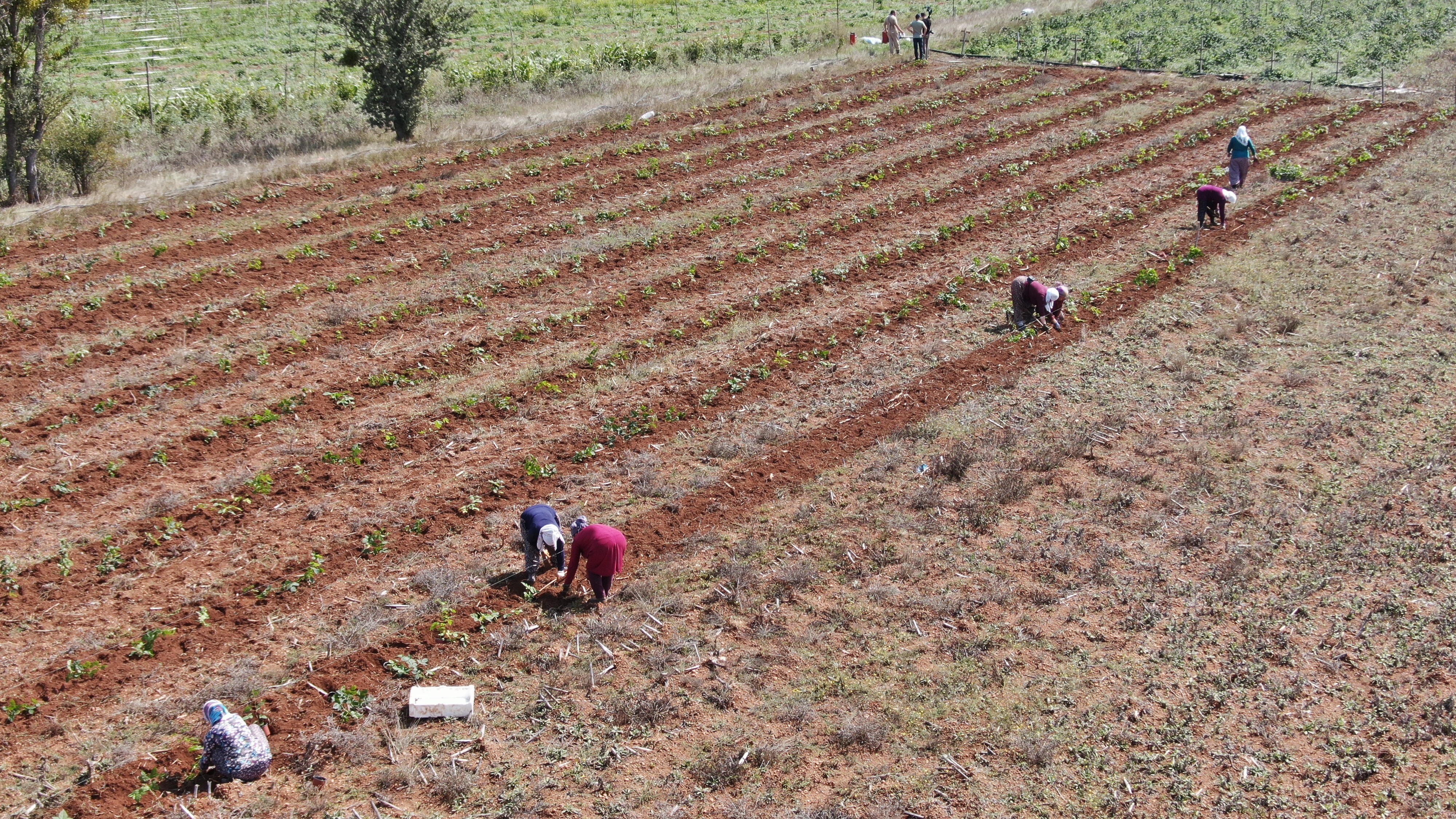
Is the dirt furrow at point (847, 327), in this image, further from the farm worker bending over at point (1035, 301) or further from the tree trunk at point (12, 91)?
the tree trunk at point (12, 91)

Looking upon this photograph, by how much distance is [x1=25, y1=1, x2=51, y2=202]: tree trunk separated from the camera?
22.1 metres

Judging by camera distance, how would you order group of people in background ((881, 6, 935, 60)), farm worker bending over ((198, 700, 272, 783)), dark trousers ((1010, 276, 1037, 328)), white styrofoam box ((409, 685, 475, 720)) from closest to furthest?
1. farm worker bending over ((198, 700, 272, 783))
2. white styrofoam box ((409, 685, 475, 720))
3. dark trousers ((1010, 276, 1037, 328))
4. group of people in background ((881, 6, 935, 60))

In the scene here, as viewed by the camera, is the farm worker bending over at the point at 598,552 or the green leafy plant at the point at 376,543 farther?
the green leafy plant at the point at 376,543

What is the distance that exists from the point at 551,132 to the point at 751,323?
13.1m

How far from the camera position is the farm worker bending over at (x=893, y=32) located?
3859 cm

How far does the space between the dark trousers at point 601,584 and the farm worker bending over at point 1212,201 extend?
1475cm

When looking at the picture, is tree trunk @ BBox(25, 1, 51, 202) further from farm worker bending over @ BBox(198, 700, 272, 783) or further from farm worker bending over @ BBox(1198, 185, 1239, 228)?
farm worker bending over @ BBox(1198, 185, 1239, 228)

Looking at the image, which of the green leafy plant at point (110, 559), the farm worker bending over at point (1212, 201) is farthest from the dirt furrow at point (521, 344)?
the farm worker bending over at point (1212, 201)

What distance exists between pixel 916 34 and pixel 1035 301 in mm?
23705

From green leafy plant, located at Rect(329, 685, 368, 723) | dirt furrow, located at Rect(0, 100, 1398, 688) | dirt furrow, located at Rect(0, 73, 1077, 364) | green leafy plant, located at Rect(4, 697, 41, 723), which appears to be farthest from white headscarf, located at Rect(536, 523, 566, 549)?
dirt furrow, located at Rect(0, 73, 1077, 364)

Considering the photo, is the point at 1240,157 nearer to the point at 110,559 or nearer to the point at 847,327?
the point at 847,327

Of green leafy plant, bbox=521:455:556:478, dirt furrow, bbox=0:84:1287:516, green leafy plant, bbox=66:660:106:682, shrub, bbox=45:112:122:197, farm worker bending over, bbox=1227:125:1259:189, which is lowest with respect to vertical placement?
green leafy plant, bbox=66:660:106:682

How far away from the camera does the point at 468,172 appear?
2517cm

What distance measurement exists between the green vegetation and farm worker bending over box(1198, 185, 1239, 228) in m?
16.2
